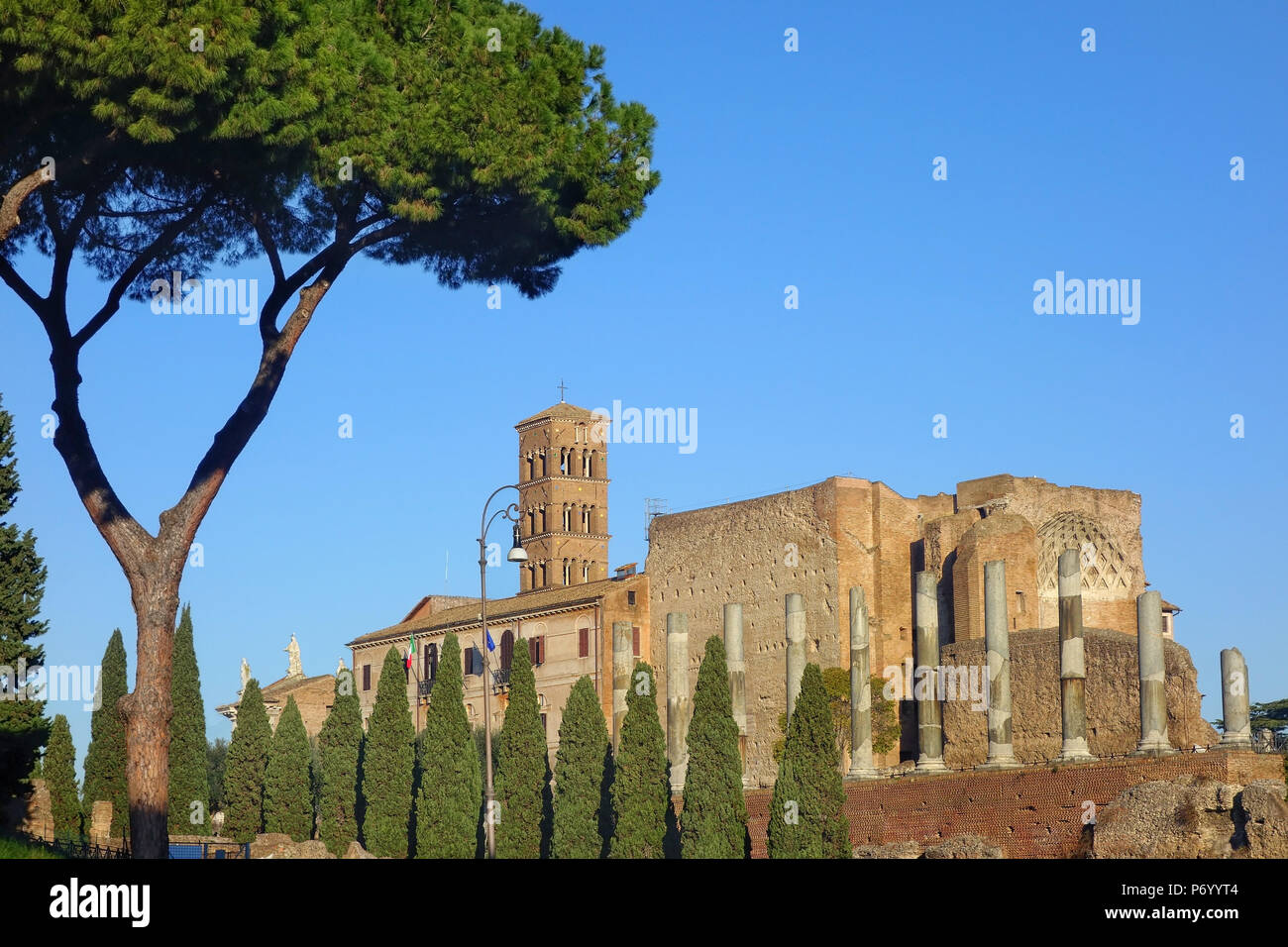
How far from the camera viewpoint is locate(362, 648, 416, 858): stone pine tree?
40.3 meters

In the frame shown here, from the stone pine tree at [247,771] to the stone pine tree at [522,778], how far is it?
7.79 meters

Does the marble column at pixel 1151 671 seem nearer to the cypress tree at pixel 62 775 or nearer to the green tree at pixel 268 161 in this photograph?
the green tree at pixel 268 161

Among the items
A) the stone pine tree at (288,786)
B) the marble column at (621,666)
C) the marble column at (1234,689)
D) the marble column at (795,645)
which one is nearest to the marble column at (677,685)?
the marble column at (621,666)

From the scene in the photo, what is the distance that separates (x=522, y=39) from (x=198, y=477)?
640 centimetres

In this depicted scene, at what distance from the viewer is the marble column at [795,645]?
4053 cm

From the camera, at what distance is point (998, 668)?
116ft

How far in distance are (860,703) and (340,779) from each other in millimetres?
13343

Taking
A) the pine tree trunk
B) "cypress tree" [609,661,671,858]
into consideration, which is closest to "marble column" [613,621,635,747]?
"cypress tree" [609,661,671,858]

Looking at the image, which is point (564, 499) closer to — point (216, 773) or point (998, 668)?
point (216, 773)

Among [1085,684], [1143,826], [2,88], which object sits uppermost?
[2,88]

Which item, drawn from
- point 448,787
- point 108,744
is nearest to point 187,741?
point 108,744
